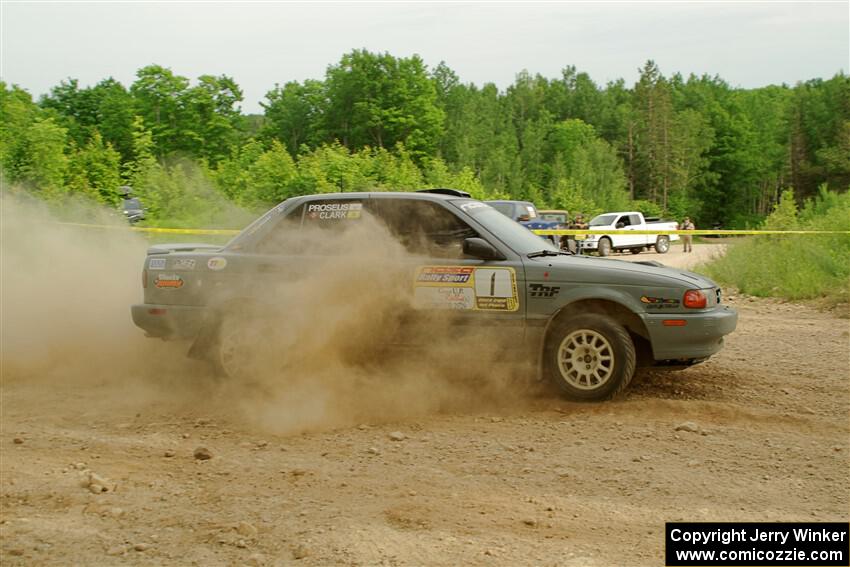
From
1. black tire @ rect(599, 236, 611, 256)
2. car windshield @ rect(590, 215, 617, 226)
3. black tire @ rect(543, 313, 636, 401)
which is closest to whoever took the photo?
black tire @ rect(543, 313, 636, 401)

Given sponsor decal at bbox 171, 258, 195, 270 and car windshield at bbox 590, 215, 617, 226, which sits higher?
car windshield at bbox 590, 215, 617, 226

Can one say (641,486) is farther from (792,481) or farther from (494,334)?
(494,334)

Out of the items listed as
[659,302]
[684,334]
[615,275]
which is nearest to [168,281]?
[615,275]

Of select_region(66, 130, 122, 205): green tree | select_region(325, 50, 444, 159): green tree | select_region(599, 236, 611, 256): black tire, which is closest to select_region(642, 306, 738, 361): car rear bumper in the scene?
select_region(66, 130, 122, 205): green tree

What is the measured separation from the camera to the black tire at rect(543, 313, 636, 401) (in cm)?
654

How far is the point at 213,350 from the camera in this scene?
7.30 meters

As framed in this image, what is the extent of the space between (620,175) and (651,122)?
11645 millimetres

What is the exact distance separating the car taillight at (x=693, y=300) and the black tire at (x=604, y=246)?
87.1 ft

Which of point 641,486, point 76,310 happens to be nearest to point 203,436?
point 641,486

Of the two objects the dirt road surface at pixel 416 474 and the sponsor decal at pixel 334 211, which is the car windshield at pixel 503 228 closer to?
the sponsor decal at pixel 334 211

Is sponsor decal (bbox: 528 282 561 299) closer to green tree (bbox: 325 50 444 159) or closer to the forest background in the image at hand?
the forest background

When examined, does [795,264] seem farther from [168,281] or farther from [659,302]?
[168,281]

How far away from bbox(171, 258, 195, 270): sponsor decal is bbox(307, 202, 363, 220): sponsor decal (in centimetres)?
120

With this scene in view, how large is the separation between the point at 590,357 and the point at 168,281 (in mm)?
3998
